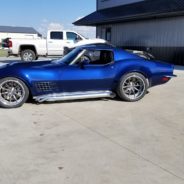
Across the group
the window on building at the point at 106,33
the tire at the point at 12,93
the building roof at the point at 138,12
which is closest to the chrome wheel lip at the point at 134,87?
the tire at the point at 12,93

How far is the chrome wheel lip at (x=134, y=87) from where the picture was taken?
316 inches

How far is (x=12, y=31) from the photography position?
366 feet

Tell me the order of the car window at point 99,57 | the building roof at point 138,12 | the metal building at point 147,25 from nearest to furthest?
the car window at point 99,57 < the building roof at point 138,12 < the metal building at point 147,25

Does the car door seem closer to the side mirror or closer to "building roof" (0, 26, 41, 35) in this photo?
the side mirror

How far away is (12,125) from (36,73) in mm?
1741

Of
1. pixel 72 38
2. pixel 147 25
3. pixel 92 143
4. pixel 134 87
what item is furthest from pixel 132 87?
pixel 147 25

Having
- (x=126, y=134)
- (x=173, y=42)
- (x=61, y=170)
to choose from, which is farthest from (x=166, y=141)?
(x=173, y=42)

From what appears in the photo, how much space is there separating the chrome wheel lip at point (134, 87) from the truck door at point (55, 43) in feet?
39.4

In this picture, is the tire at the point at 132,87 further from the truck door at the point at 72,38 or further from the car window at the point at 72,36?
the car window at the point at 72,36

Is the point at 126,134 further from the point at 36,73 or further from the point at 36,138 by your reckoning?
the point at 36,73

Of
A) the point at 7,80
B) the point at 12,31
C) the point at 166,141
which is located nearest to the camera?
the point at 166,141

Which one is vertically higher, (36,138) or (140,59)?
(140,59)

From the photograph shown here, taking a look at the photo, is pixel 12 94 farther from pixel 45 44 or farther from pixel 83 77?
pixel 45 44

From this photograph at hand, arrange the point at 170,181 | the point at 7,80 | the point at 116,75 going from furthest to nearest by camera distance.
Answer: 1. the point at 116,75
2. the point at 7,80
3. the point at 170,181
